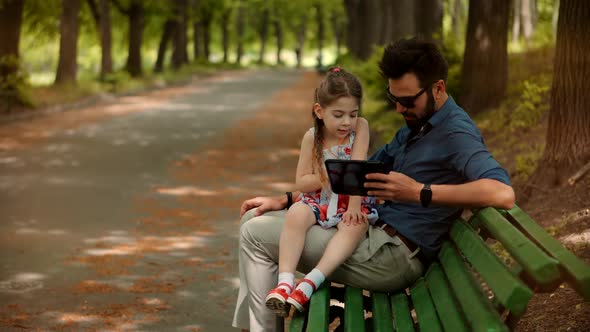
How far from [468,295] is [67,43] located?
24993 mm

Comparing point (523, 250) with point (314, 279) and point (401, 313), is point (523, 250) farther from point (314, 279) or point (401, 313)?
point (314, 279)

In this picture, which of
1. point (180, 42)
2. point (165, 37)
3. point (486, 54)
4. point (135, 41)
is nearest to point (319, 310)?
point (486, 54)

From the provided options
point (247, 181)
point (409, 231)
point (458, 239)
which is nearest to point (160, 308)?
point (409, 231)

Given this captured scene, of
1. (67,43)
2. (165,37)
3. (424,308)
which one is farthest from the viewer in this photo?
(165,37)

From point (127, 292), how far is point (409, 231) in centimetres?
290

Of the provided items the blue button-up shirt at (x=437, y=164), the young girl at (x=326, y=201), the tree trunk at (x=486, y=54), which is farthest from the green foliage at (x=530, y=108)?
the blue button-up shirt at (x=437, y=164)

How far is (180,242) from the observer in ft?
27.6

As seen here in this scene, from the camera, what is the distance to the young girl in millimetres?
4344

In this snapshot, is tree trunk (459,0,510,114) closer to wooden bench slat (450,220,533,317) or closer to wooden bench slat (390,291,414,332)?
wooden bench slat (390,291,414,332)

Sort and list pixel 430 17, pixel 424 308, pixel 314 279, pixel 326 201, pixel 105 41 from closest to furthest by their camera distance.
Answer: pixel 424 308, pixel 314 279, pixel 326 201, pixel 430 17, pixel 105 41

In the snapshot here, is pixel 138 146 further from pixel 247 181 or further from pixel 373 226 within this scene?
pixel 373 226

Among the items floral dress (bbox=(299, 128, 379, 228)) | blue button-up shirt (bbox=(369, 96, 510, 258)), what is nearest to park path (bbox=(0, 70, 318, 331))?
floral dress (bbox=(299, 128, 379, 228))

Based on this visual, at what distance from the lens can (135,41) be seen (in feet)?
123

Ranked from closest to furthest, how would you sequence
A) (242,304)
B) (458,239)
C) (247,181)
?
(458,239) < (242,304) < (247,181)
